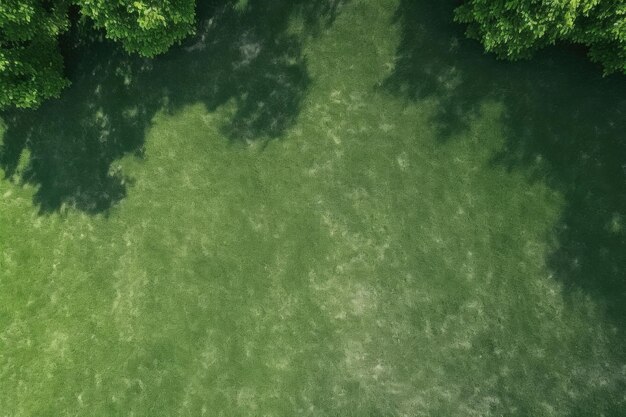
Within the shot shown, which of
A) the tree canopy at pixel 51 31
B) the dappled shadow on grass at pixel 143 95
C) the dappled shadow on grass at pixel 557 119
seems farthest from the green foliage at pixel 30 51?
the dappled shadow on grass at pixel 557 119

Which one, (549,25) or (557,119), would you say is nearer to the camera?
(549,25)

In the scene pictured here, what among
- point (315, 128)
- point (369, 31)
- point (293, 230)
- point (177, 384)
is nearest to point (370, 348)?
point (293, 230)

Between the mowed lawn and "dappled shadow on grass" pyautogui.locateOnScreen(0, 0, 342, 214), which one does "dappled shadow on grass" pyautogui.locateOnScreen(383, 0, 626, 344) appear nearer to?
the mowed lawn

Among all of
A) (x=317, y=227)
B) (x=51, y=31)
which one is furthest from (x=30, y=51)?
(x=317, y=227)

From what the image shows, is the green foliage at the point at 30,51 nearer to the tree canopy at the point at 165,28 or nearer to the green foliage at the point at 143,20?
the tree canopy at the point at 165,28

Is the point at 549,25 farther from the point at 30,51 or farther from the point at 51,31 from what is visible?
the point at 30,51
